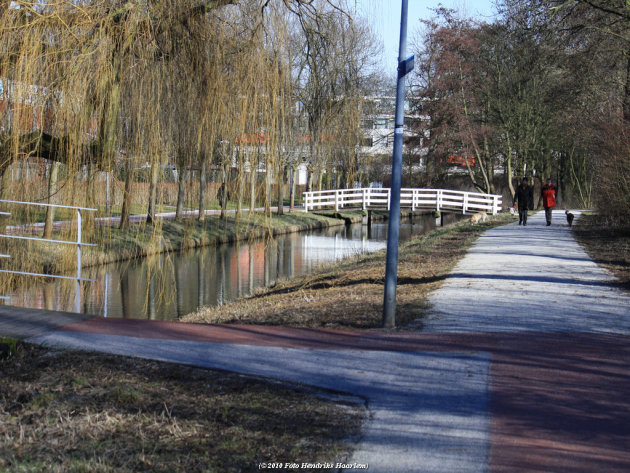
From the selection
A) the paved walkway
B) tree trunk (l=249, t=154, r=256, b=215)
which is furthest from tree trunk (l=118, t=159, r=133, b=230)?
the paved walkway

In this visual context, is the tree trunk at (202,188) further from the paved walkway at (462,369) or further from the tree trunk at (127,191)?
the paved walkway at (462,369)

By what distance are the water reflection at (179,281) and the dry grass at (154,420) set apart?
3.95 m

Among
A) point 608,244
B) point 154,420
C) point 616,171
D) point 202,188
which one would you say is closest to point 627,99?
point 616,171

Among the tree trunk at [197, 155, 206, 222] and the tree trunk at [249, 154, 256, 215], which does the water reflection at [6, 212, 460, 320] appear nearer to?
the tree trunk at [249, 154, 256, 215]

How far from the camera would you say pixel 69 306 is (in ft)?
43.2

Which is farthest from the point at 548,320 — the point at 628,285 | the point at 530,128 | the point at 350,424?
the point at 530,128

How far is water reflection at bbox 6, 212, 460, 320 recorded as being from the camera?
43.2ft

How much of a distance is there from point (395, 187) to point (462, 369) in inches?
127

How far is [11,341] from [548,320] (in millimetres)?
6329

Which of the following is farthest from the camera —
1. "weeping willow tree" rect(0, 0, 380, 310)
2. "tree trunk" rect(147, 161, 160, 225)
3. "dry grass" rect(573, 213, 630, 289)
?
"dry grass" rect(573, 213, 630, 289)

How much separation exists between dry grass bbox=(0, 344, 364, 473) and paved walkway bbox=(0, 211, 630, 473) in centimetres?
34

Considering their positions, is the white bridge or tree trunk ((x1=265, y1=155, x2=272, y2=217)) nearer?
tree trunk ((x1=265, y1=155, x2=272, y2=217))

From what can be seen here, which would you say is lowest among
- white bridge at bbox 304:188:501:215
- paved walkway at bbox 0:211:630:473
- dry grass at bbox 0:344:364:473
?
dry grass at bbox 0:344:364:473

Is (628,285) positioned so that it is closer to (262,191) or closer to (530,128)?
(262,191)
